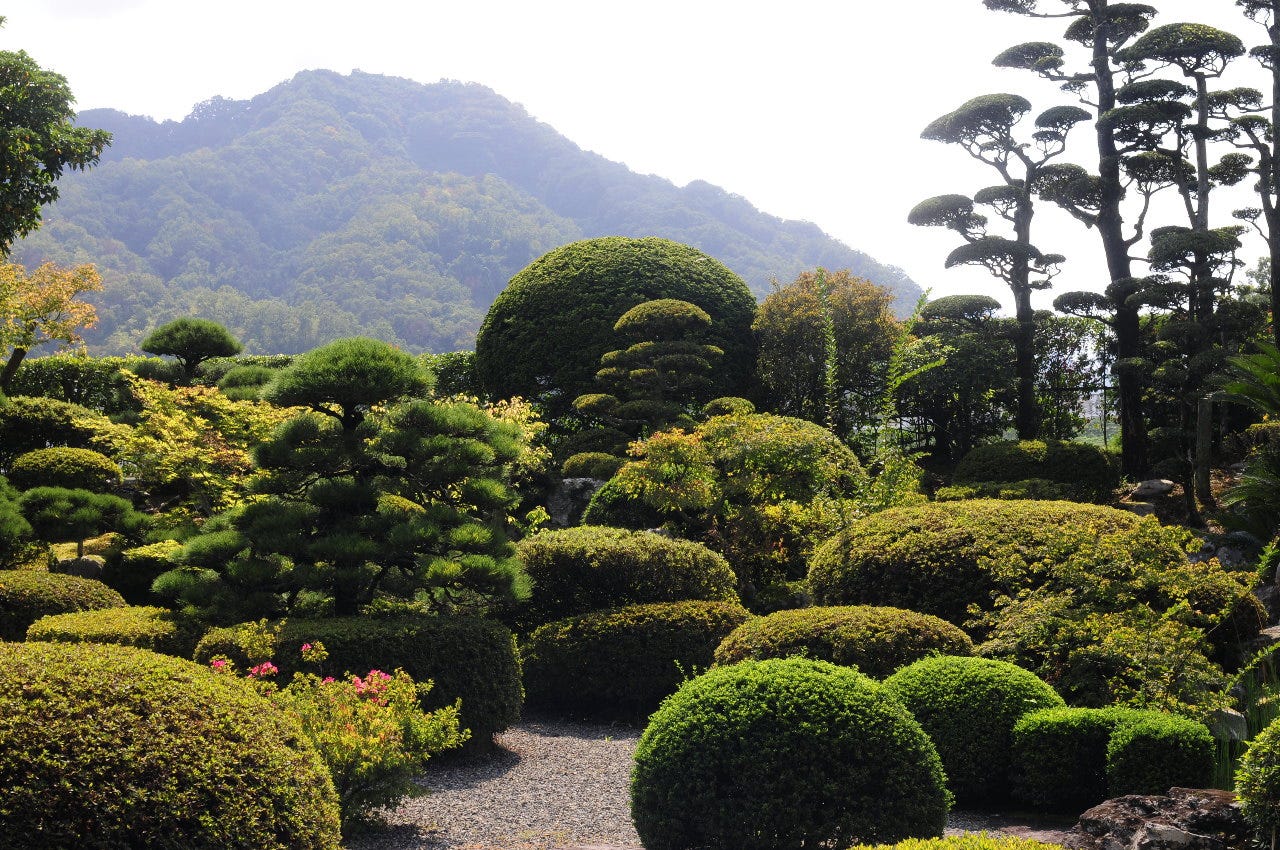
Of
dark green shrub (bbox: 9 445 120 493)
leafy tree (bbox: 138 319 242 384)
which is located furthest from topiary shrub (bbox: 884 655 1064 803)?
leafy tree (bbox: 138 319 242 384)

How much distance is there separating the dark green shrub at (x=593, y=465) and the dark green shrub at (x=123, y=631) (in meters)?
6.07

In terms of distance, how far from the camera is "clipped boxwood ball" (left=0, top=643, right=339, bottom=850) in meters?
3.16

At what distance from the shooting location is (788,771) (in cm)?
443

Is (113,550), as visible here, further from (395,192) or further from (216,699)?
(395,192)

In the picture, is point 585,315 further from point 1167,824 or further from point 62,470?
point 1167,824

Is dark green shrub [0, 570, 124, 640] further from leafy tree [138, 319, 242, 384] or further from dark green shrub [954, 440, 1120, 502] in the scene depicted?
dark green shrub [954, 440, 1120, 502]

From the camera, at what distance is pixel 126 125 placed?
3570 inches

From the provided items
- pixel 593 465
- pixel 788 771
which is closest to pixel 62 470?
pixel 593 465

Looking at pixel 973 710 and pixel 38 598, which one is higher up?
pixel 973 710

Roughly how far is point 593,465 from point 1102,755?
8.54m

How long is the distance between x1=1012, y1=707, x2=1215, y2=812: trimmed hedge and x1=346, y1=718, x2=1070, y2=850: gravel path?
227 mm

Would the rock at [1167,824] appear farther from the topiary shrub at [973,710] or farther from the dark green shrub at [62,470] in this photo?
the dark green shrub at [62,470]

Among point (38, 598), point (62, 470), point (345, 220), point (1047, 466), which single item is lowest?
point (38, 598)

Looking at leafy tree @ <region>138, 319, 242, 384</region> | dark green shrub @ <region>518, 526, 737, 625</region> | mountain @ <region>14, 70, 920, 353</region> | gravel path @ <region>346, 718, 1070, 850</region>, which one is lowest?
gravel path @ <region>346, 718, 1070, 850</region>
